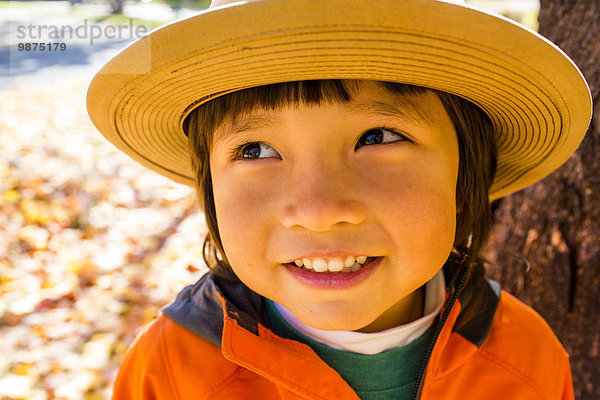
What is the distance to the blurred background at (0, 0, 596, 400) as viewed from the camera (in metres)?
2.96

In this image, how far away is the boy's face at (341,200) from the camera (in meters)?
1.40

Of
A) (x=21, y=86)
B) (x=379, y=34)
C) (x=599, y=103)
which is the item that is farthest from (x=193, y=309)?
(x=21, y=86)

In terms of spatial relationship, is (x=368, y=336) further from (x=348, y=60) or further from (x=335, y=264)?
(x=348, y=60)

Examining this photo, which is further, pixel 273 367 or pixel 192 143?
pixel 192 143

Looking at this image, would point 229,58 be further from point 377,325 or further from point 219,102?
point 377,325

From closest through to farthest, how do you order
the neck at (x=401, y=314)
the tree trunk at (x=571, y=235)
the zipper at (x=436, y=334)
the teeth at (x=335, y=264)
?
the teeth at (x=335, y=264) → the zipper at (x=436, y=334) → the neck at (x=401, y=314) → the tree trunk at (x=571, y=235)

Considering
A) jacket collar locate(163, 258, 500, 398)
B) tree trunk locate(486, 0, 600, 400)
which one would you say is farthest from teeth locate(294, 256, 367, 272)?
tree trunk locate(486, 0, 600, 400)

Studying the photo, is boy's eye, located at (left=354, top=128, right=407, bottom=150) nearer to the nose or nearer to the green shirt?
the nose

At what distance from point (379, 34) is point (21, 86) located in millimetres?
8042

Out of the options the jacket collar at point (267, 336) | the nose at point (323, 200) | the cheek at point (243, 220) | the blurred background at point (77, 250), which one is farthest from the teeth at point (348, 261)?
the blurred background at point (77, 250)

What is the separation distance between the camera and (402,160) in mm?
1478

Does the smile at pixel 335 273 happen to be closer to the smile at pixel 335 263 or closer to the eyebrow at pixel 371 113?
the smile at pixel 335 263

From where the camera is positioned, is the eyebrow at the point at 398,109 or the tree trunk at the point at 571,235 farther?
the tree trunk at the point at 571,235

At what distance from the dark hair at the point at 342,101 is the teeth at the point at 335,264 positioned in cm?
42
